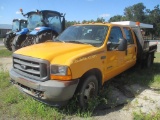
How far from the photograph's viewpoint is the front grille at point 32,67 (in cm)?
400

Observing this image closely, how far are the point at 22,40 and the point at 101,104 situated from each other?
27.1 ft

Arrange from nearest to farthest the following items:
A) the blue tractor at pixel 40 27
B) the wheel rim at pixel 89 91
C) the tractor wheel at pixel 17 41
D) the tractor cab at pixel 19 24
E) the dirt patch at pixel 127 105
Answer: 1. the dirt patch at pixel 127 105
2. the wheel rim at pixel 89 91
3. the blue tractor at pixel 40 27
4. the tractor wheel at pixel 17 41
5. the tractor cab at pixel 19 24

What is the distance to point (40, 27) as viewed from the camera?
1085 cm

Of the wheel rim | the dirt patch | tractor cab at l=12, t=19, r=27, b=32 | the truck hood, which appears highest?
tractor cab at l=12, t=19, r=27, b=32

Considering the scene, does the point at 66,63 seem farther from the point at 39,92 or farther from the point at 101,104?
the point at 101,104

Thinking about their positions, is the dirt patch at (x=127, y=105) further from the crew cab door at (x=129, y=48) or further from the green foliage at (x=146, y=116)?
the crew cab door at (x=129, y=48)

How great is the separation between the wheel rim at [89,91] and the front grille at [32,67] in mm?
973

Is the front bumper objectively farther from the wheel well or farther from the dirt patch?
the dirt patch

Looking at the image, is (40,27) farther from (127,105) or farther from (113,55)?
(127,105)

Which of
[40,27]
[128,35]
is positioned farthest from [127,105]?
[40,27]

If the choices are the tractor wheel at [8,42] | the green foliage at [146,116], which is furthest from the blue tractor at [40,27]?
the green foliage at [146,116]

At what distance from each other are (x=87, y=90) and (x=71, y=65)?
89cm

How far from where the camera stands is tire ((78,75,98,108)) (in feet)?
14.1

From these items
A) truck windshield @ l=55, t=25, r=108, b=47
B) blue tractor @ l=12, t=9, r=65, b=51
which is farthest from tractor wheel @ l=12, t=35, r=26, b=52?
truck windshield @ l=55, t=25, r=108, b=47
